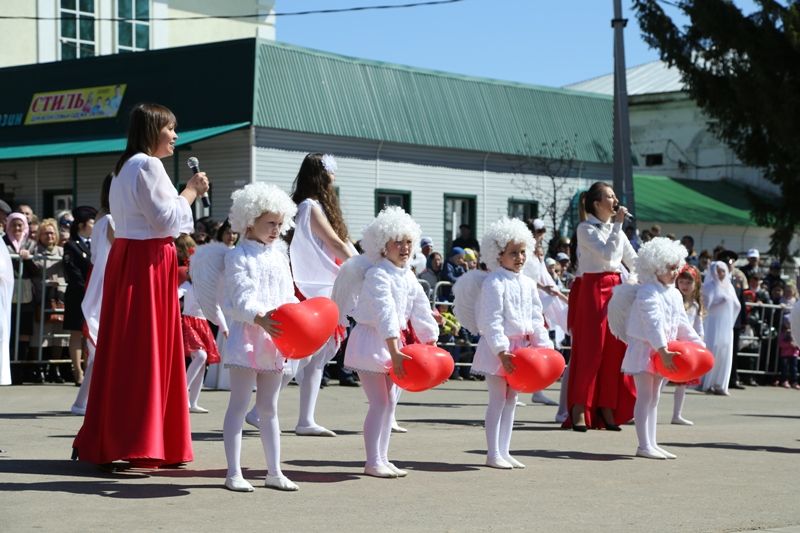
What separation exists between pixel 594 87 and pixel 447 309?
3717 centimetres

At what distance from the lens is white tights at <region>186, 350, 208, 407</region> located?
12.8 meters

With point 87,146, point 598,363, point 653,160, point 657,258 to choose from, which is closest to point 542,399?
point 598,363

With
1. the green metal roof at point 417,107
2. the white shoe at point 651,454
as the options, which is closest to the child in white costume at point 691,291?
the white shoe at point 651,454

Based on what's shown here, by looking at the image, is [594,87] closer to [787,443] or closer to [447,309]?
[447,309]

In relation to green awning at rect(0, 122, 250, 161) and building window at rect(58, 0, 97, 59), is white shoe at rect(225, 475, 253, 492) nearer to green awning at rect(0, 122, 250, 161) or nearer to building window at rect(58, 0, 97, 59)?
green awning at rect(0, 122, 250, 161)

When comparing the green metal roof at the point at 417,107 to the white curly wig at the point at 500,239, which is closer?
the white curly wig at the point at 500,239

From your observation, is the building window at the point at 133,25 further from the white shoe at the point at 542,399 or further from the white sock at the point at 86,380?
the white sock at the point at 86,380

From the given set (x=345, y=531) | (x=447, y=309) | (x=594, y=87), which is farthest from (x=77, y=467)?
(x=594, y=87)

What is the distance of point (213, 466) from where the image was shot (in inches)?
343

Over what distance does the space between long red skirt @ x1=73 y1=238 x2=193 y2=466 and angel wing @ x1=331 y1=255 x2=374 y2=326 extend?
1105 mm

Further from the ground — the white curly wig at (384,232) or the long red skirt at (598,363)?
the white curly wig at (384,232)

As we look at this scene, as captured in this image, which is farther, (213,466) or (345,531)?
(213,466)

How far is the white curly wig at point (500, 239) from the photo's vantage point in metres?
9.47

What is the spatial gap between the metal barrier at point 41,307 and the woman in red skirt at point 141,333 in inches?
328
